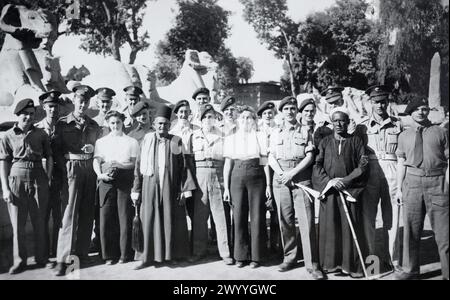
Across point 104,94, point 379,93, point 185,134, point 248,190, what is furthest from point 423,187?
point 104,94

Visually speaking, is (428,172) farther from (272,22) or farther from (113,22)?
(113,22)

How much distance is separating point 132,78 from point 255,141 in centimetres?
637

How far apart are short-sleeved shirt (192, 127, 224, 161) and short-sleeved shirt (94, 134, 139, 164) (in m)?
0.80

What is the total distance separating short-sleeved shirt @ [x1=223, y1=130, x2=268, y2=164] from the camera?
14.3 feet

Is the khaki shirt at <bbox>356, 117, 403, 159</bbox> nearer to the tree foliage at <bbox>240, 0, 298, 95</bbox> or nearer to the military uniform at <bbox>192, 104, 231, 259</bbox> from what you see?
the military uniform at <bbox>192, 104, 231, 259</bbox>

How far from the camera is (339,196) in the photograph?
4012mm

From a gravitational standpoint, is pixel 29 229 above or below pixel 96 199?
below

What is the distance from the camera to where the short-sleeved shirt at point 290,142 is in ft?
13.7

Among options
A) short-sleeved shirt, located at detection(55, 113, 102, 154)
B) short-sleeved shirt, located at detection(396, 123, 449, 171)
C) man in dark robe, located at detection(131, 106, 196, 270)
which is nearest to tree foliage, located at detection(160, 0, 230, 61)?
short-sleeved shirt, located at detection(55, 113, 102, 154)

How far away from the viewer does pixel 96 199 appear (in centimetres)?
456

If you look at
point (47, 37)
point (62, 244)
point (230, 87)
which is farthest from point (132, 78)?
point (230, 87)

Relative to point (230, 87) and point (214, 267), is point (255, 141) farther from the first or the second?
point (230, 87)

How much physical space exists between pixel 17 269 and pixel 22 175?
117 centimetres

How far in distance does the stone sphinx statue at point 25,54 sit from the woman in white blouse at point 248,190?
4.67 meters
